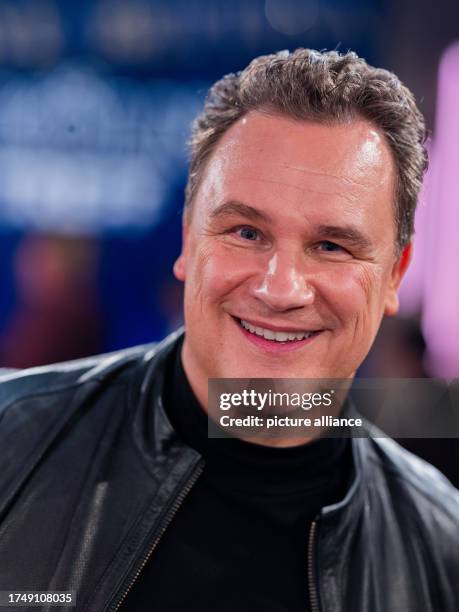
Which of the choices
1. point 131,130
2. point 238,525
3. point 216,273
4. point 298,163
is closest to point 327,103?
point 298,163

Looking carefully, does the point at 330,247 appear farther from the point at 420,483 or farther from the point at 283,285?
the point at 420,483

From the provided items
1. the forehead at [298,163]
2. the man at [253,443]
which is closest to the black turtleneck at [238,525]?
the man at [253,443]

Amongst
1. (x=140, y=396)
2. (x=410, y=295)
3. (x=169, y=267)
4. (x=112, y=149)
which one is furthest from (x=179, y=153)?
(x=140, y=396)

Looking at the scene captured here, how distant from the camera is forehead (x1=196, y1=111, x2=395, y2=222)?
1.26m

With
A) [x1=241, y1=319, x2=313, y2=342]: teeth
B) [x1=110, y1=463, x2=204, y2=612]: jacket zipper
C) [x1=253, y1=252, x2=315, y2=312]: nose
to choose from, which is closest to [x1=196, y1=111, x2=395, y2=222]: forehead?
[x1=253, y1=252, x2=315, y2=312]: nose

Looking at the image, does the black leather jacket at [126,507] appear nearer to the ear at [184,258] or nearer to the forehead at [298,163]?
the ear at [184,258]

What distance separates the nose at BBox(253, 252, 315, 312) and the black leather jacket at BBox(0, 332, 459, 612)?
0.32m

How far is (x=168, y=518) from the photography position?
1.27 meters

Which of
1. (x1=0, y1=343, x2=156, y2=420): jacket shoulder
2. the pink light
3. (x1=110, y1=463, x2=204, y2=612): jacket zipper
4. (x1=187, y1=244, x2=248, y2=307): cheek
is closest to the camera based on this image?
(x1=110, y1=463, x2=204, y2=612): jacket zipper

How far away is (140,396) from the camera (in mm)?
1428

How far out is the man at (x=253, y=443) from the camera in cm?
123

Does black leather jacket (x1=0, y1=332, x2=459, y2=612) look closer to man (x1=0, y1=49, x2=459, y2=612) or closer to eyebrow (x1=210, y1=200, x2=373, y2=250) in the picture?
man (x1=0, y1=49, x2=459, y2=612)

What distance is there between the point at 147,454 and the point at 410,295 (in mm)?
2630

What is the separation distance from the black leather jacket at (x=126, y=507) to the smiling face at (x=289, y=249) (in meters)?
0.19
